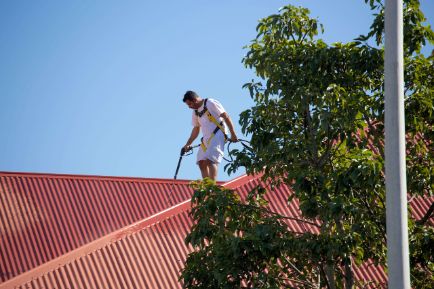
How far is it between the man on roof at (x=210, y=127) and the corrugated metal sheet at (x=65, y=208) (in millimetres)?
5775

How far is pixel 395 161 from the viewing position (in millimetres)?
8508

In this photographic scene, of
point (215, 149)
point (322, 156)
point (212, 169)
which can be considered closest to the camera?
point (322, 156)

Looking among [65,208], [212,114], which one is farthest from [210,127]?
[65,208]

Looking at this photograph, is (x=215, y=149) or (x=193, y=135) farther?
(x=193, y=135)

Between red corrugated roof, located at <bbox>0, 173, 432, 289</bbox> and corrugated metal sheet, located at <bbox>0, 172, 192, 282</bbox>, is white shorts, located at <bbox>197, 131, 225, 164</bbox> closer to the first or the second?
red corrugated roof, located at <bbox>0, 173, 432, 289</bbox>

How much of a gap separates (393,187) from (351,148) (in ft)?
9.90

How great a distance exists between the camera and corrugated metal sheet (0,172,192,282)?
20672mm

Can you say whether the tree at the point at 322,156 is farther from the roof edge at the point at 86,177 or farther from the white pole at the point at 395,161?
the roof edge at the point at 86,177

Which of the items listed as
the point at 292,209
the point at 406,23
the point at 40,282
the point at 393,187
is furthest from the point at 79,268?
the point at 393,187

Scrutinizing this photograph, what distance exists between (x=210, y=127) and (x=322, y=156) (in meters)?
3.99

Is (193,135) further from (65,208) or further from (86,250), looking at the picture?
(65,208)

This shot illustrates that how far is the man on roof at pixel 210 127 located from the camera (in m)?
15.5

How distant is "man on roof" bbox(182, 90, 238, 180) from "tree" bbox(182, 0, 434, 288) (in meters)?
3.22

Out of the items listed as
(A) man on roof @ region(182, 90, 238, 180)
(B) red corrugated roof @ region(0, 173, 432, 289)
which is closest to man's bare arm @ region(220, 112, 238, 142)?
(A) man on roof @ region(182, 90, 238, 180)
